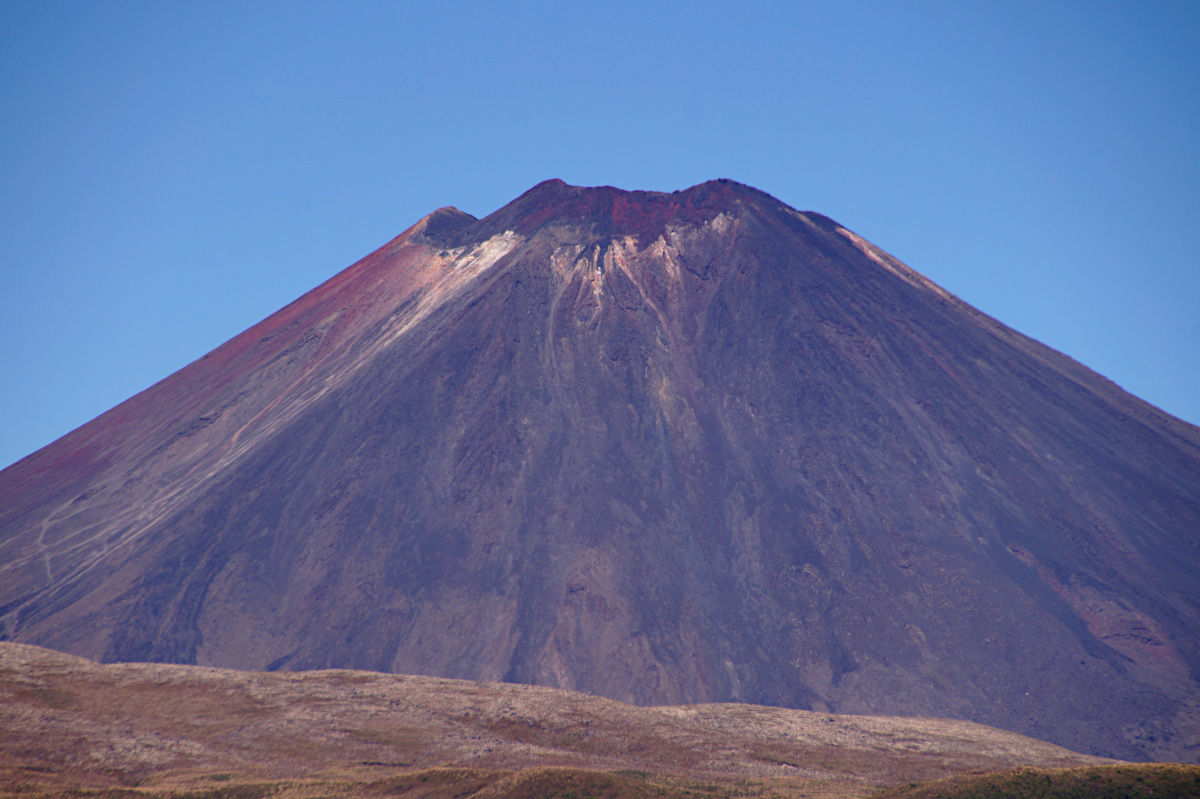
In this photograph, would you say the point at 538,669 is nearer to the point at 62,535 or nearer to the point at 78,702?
the point at 78,702

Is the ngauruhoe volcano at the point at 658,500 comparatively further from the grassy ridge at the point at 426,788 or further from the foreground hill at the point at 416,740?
the grassy ridge at the point at 426,788

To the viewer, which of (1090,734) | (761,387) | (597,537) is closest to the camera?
(1090,734)

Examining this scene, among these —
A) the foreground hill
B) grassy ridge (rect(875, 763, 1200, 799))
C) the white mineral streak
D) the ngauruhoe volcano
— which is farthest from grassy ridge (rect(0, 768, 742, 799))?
the white mineral streak

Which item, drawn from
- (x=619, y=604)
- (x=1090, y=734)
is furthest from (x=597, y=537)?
(x=1090, y=734)

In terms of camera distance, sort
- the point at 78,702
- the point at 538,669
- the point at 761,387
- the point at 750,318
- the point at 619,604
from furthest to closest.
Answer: the point at 750,318
the point at 761,387
the point at 619,604
the point at 538,669
the point at 78,702

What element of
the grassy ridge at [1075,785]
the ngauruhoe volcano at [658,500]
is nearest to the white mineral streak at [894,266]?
the ngauruhoe volcano at [658,500]

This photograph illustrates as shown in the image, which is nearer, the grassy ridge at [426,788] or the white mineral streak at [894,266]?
the grassy ridge at [426,788]

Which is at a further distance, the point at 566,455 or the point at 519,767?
the point at 566,455

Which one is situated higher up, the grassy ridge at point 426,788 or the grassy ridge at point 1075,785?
the grassy ridge at point 426,788
